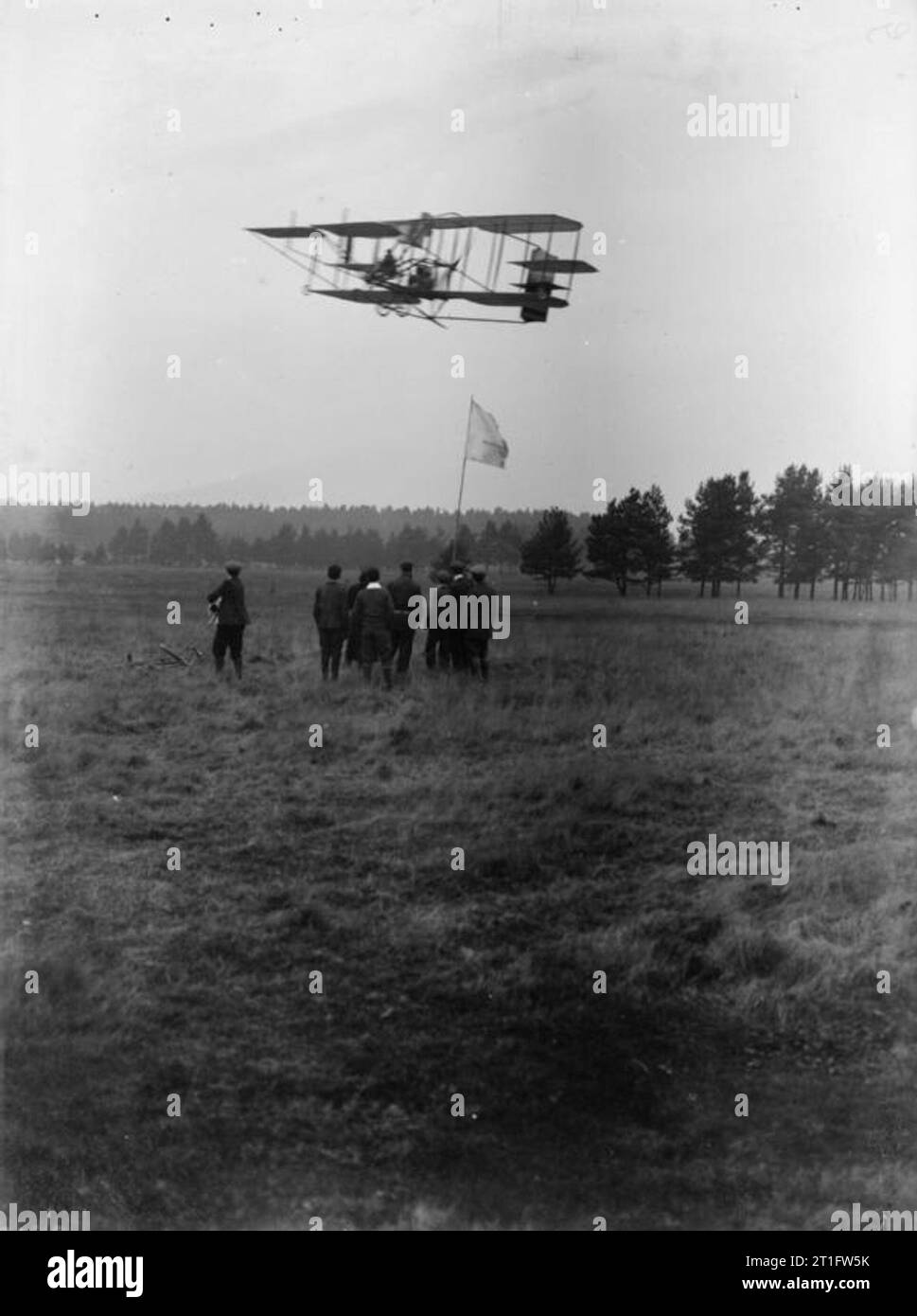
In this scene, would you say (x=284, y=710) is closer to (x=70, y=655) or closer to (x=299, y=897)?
(x=70, y=655)

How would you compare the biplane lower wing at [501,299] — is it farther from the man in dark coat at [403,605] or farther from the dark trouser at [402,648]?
the dark trouser at [402,648]

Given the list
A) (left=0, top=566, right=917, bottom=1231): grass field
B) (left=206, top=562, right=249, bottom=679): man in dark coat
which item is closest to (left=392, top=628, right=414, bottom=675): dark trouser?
(left=0, top=566, right=917, bottom=1231): grass field

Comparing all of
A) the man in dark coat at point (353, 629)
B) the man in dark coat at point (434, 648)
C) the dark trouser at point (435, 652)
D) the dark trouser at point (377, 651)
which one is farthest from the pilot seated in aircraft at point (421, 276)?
the dark trouser at point (377, 651)

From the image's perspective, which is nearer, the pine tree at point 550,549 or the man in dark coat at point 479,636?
the pine tree at point 550,549

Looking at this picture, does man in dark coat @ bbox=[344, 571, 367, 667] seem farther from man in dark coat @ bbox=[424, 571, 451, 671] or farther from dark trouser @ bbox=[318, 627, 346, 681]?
man in dark coat @ bbox=[424, 571, 451, 671]

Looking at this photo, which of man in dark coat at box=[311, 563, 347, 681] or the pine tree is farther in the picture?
man in dark coat at box=[311, 563, 347, 681]

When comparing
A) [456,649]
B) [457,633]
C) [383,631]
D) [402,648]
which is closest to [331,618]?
[383,631]
